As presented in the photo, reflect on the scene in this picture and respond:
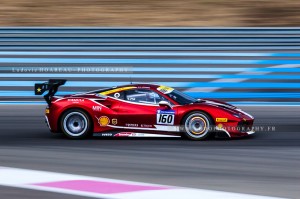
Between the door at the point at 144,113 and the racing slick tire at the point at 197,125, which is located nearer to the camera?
the racing slick tire at the point at 197,125

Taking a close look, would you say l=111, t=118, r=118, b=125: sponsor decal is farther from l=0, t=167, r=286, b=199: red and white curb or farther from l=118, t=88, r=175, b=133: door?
l=0, t=167, r=286, b=199: red and white curb

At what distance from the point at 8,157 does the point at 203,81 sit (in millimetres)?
7297

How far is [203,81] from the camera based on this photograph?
16031mm

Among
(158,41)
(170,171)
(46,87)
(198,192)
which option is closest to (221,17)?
(158,41)

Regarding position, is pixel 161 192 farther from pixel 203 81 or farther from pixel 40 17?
pixel 40 17

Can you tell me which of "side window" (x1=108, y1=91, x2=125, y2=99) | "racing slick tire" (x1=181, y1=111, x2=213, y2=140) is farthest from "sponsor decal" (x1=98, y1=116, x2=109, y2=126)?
"racing slick tire" (x1=181, y1=111, x2=213, y2=140)

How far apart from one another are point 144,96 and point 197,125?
0.99m

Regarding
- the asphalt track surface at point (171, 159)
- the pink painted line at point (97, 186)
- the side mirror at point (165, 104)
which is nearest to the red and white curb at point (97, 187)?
the pink painted line at point (97, 186)

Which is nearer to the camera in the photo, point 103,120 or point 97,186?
point 97,186

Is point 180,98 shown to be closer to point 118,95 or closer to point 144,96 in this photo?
point 144,96

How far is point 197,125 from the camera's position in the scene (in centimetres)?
1114

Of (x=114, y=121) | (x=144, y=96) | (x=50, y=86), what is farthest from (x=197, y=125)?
(x=50, y=86)

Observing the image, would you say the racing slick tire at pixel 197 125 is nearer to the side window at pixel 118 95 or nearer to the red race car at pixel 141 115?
the red race car at pixel 141 115

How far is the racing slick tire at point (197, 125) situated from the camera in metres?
11.1
